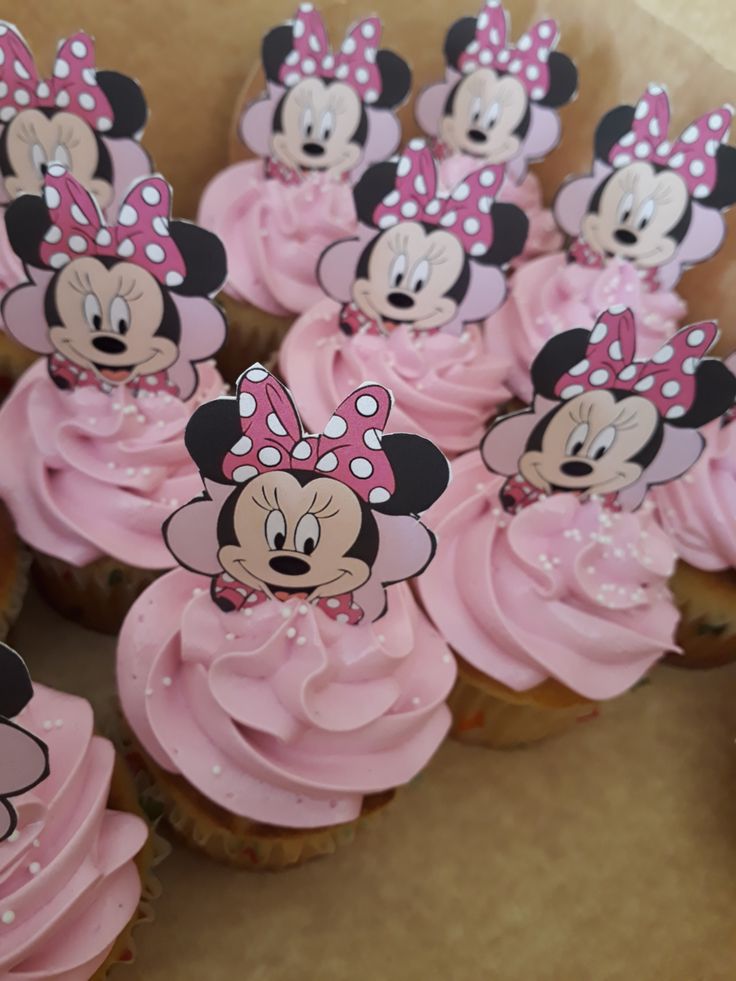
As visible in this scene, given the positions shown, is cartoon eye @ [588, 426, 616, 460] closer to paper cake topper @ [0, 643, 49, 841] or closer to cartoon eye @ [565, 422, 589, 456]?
cartoon eye @ [565, 422, 589, 456]

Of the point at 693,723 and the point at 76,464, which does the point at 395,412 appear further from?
the point at 693,723

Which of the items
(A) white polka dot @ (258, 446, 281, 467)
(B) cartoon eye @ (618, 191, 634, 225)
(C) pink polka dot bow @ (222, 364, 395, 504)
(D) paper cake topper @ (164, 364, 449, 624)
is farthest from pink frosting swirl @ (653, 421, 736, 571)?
(A) white polka dot @ (258, 446, 281, 467)

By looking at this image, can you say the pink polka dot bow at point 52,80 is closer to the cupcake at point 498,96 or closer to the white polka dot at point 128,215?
the white polka dot at point 128,215

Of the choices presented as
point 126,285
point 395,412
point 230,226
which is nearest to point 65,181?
point 126,285

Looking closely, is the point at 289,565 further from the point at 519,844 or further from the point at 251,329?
the point at 251,329

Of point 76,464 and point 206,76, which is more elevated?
point 206,76

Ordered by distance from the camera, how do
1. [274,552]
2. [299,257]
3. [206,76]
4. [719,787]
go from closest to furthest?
[274,552], [719,787], [299,257], [206,76]
